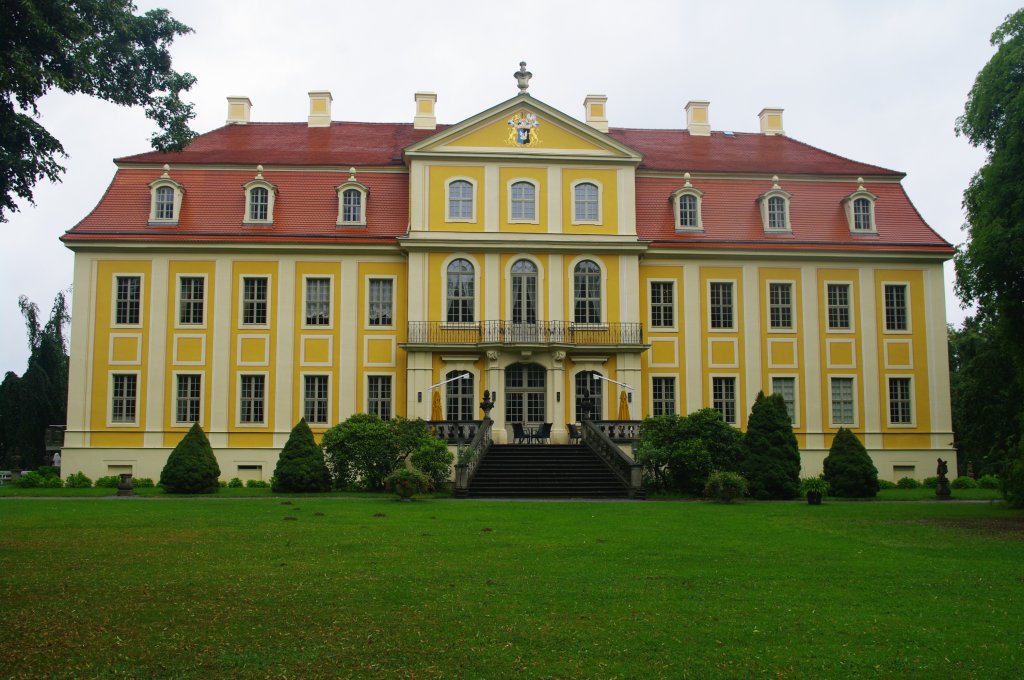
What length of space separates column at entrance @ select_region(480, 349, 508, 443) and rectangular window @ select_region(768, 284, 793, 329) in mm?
9996

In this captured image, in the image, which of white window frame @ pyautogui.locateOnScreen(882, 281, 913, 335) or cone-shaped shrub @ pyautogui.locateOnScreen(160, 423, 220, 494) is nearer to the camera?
cone-shaped shrub @ pyautogui.locateOnScreen(160, 423, 220, 494)

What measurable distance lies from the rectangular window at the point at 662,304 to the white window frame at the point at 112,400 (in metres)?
17.7

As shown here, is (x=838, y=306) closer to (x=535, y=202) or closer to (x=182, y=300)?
(x=535, y=202)

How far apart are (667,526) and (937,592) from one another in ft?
21.8

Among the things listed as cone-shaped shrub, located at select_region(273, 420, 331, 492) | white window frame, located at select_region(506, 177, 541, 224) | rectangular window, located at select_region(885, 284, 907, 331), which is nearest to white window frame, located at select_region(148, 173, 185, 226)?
cone-shaped shrub, located at select_region(273, 420, 331, 492)

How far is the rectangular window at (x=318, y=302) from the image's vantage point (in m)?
33.9

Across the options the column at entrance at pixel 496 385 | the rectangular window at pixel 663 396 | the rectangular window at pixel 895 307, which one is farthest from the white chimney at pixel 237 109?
the rectangular window at pixel 895 307

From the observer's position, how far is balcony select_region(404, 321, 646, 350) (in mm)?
32906

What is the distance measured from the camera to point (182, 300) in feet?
111

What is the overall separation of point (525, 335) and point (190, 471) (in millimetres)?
12071

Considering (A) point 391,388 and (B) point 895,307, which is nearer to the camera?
(A) point 391,388

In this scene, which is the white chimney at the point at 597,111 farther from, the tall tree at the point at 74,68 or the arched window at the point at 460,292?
the tall tree at the point at 74,68

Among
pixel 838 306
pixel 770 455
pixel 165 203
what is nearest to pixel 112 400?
pixel 165 203

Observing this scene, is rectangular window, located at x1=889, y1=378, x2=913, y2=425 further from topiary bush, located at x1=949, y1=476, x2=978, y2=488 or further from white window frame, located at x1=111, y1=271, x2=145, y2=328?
white window frame, located at x1=111, y1=271, x2=145, y2=328
